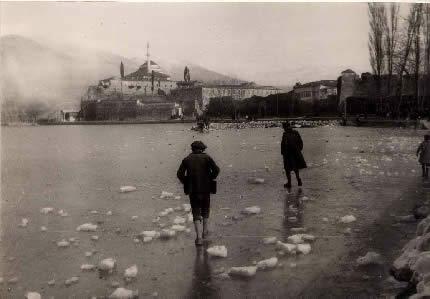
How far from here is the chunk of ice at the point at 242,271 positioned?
5957 mm

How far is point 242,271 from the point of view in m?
5.97

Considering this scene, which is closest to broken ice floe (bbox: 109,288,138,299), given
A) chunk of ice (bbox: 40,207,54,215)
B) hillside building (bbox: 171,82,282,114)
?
chunk of ice (bbox: 40,207,54,215)

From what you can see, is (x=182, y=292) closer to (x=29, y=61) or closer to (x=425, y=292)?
(x=425, y=292)

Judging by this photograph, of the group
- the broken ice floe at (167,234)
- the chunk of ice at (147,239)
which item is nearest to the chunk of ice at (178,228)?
the broken ice floe at (167,234)

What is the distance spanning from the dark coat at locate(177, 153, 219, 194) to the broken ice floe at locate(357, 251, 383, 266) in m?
2.29

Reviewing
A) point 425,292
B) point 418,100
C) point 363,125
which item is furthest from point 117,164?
point 363,125

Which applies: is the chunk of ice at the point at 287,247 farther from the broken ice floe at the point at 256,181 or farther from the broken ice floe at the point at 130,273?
the broken ice floe at the point at 256,181

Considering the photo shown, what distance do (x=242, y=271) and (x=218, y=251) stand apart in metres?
0.80

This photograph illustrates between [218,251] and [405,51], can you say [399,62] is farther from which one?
[218,251]

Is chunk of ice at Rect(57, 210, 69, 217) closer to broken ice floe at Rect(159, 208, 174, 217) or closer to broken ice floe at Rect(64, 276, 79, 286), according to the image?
broken ice floe at Rect(159, 208, 174, 217)

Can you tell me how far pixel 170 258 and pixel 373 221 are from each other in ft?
12.2

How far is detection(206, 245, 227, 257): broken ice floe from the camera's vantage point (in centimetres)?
669

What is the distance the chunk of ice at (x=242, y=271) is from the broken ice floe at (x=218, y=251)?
635mm

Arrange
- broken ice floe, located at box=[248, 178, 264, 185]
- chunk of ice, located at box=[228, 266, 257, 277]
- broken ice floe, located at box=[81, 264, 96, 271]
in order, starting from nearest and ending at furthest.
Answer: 1. chunk of ice, located at box=[228, 266, 257, 277]
2. broken ice floe, located at box=[81, 264, 96, 271]
3. broken ice floe, located at box=[248, 178, 264, 185]
